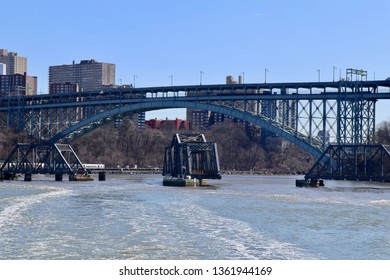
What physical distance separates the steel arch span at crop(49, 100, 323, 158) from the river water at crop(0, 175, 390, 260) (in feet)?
139

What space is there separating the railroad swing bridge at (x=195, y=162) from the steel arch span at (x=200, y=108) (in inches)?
261

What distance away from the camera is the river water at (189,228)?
3666 cm

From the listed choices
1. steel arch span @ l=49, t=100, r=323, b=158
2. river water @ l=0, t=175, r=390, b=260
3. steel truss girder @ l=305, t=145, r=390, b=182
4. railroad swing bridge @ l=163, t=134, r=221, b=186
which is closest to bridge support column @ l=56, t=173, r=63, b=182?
railroad swing bridge @ l=163, t=134, r=221, b=186

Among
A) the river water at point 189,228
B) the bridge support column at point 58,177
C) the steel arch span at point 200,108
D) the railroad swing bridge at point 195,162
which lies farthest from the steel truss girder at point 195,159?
the river water at point 189,228

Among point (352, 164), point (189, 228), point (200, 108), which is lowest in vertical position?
point (189, 228)

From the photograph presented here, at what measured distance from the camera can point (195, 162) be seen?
119m

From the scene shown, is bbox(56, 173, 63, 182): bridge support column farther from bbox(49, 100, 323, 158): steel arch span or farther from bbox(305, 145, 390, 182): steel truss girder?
bbox(305, 145, 390, 182): steel truss girder

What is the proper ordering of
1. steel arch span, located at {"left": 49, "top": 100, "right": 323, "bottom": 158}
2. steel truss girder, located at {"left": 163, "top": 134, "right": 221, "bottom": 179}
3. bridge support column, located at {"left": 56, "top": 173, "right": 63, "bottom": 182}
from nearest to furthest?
steel truss girder, located at {"left": 163, "top": 134, "right": 221, "bottom": 179} < steel arch span, located at {"left": 49, "top": 100, "right": 323, "bottom": 158} < bridge support column, located at {"left": 56, "top": 173, "right": 63, "bottom": 182}

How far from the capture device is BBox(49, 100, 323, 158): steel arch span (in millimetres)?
111812

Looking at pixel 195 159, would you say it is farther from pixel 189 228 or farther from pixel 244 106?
pixel 189 228

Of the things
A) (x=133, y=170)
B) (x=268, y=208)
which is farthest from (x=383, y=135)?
(x=268, y=208)

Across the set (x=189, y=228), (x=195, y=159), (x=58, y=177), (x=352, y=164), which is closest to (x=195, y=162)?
(x=195, y=159)

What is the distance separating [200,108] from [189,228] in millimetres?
80447
